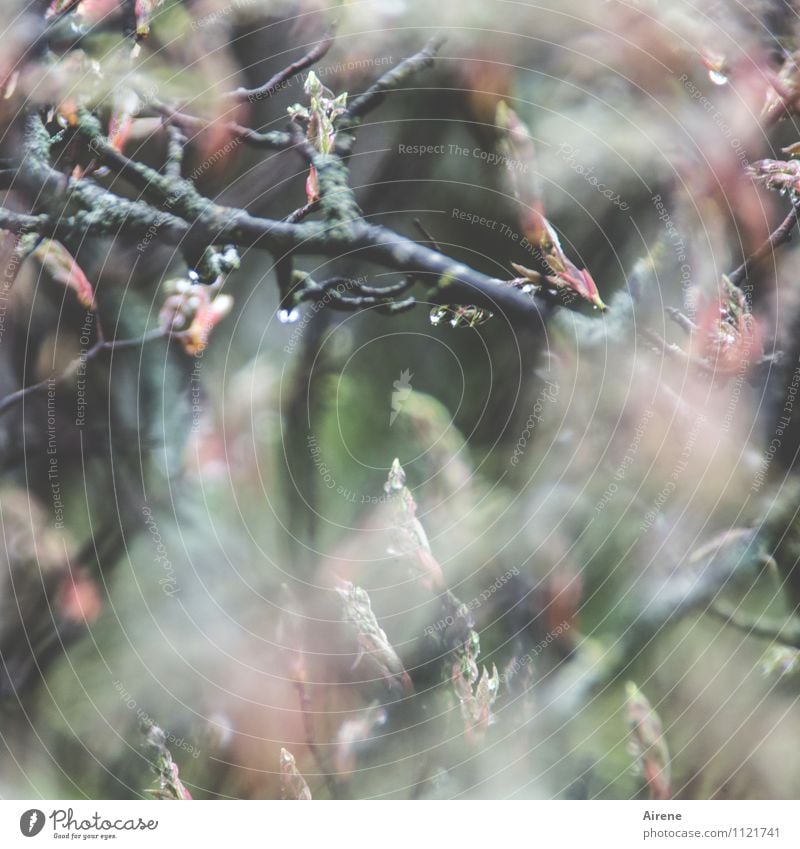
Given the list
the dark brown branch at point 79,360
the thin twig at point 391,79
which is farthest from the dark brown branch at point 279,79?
the dark brown branch at point 79,360

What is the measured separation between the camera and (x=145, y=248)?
21.0 inches

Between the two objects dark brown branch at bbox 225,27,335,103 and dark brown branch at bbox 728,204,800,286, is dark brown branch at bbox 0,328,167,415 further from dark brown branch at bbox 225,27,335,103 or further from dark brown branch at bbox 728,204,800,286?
dark brown branch at bbox 728,204,800,286

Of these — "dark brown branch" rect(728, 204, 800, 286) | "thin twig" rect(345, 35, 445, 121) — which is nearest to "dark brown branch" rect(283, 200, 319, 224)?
"thin twig" rect(345, 35, 445, 121)

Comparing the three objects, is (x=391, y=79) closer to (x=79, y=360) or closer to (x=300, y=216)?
(x=300, y=216)

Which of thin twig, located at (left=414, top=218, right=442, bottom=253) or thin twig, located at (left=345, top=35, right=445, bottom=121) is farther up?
thin twig, located at (left=345, top=35, right=445, bottom=121)

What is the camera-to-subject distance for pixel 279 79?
54cm

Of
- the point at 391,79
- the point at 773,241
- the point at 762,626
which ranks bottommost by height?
the point at 762,626

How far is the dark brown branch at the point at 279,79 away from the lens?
54 cm

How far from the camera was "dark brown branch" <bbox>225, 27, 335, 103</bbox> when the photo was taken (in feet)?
1.76

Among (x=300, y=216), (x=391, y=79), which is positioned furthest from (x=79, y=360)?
(x=391, y=79)

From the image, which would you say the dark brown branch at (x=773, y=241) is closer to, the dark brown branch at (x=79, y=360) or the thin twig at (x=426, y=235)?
the thin twig at (x=426, y=235)

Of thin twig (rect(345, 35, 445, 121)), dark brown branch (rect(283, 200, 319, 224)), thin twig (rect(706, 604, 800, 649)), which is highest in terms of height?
thin twig (rect(345, 35, 445, 121))

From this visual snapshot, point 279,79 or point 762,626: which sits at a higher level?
point 279,79

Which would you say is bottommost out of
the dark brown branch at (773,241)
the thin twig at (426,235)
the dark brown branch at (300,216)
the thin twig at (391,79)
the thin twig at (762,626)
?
the thin twig at (762,626)
